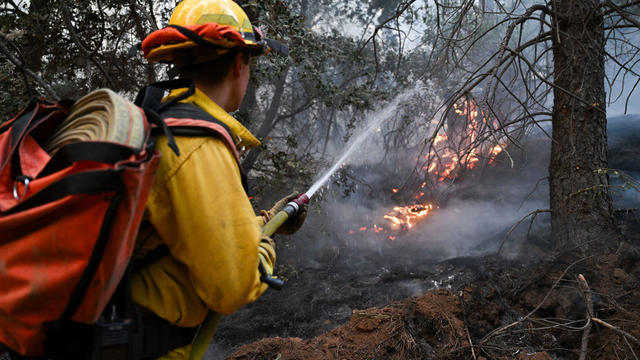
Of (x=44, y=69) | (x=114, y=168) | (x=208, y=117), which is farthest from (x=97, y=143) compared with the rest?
(x=44, y=69)

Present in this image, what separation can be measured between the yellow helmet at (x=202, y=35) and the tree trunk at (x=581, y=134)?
375 centimetres

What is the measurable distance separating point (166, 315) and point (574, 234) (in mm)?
4344

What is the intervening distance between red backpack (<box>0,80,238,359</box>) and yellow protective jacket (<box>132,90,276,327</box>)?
11 centimetres

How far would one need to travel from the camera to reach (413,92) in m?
9.16

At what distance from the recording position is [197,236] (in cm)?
117

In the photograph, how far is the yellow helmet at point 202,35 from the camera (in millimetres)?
1446

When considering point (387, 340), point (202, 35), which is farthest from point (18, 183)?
point (387, 340)

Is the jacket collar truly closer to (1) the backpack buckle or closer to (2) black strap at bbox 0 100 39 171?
(2) black strap at bbox 0 100 39 171

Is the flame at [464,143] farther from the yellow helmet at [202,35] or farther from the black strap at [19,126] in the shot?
the black strap at [19,126]

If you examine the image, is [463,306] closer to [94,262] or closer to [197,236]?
[197,236]

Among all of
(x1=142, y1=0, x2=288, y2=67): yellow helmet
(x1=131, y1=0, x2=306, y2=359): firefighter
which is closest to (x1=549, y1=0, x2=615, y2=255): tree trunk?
(x1=142, y1=0, x2=288, y2=67): yellow helmet

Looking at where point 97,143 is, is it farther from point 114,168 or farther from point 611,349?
point 611,349

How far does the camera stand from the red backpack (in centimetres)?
93

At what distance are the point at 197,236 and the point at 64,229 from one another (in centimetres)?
34
